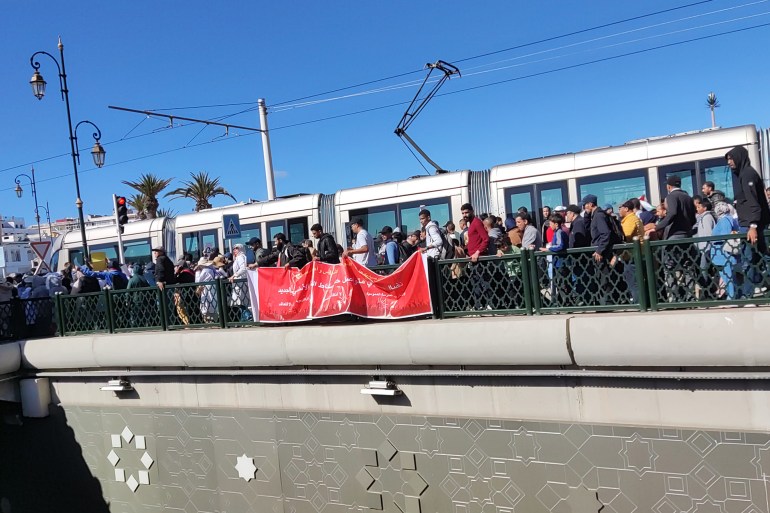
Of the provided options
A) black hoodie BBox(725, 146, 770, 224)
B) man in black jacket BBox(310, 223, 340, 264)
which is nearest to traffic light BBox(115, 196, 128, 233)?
man in black jacket BBox(310, 223, 340, 264)

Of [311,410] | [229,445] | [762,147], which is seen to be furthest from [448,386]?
[762,147]

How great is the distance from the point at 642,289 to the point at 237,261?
6.68m

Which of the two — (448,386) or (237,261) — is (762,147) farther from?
(237,261)

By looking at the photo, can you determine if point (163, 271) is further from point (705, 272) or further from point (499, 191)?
point (705, 272)

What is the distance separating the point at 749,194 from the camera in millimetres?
6281

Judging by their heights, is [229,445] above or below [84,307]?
below

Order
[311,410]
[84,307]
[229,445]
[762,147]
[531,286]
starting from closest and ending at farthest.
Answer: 1. [531,286]
2. [311,410]
3. [229,445]
4. [84,307]
5. [762,147]

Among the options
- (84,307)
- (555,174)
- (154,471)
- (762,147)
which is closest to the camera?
(154,471)

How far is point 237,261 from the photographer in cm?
1140

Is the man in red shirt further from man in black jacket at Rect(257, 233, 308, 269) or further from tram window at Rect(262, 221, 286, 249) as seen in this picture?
tram window at Rect(262, 221, 286, 249)

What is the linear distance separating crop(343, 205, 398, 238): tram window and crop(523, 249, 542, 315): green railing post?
8.65 meters

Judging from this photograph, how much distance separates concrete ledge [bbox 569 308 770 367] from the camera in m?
5.88

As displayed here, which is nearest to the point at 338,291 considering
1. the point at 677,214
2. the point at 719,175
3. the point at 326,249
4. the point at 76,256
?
the point at 326,249

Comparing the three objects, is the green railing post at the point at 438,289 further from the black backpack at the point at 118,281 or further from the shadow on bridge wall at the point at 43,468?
the black backpack at the point at 118,281
